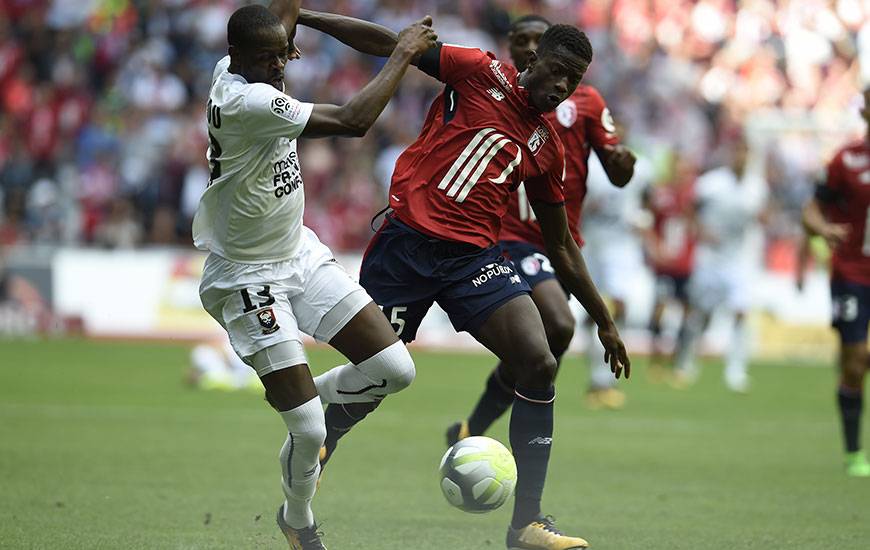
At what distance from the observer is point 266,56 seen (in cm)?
619

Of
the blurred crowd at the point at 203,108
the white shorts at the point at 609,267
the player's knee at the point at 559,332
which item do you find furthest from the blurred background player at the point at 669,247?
the player's knee at the point at 559,332

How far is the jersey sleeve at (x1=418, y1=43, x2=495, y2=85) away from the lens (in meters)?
7.01

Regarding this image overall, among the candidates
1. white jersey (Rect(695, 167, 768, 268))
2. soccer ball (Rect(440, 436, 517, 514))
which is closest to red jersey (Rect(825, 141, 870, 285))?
soccer ball (Rect(440, 436, 517, 514))

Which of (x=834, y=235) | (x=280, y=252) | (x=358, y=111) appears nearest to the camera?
(x=358, y=111)

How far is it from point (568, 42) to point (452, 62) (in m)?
0.65

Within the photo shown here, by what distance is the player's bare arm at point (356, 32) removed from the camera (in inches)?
274

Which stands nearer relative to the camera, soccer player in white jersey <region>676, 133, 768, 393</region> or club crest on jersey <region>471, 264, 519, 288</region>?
club crest on jersey <region>471, 264, 519, 288</region>

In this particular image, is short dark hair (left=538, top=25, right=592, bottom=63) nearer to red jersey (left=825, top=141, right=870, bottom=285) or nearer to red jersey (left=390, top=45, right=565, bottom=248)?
red jersey (left=390, top=45, right=565, bottom=248)

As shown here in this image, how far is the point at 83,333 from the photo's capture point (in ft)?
68.4

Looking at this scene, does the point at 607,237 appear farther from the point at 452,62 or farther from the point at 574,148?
the point at 452,62

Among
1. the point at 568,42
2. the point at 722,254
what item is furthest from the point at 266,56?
the point at 722,254

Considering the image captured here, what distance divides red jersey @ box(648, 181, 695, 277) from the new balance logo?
1220 centimetres

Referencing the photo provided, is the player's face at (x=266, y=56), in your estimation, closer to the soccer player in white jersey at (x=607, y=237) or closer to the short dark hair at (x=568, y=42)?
the short dark hair at (x=568, y=42)

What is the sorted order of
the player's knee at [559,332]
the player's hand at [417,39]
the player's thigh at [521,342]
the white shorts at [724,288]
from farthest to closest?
the white shorts at [724,288] → the player's knee at [559,332] → the player's thigh at [521,342] → the player's hand at [417,39]
